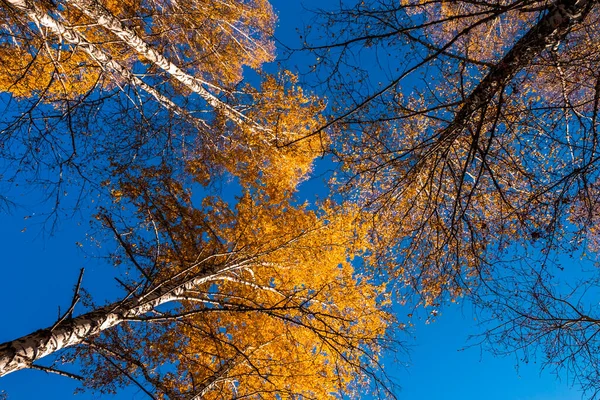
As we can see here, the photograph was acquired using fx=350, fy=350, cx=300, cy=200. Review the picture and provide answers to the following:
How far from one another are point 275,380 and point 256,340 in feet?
2.41

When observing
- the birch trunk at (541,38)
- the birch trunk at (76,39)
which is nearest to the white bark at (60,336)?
the birch trunk at (76,39)

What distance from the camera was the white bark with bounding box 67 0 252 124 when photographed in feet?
12.5

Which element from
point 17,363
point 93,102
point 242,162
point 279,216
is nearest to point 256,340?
point 279,216

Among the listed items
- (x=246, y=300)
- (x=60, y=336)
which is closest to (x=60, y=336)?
(x=60, y=336)

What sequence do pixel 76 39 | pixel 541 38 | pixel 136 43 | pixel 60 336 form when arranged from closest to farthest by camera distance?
pixel 541 38, pixel 60 336, pixel 76 39, pixel 136 43

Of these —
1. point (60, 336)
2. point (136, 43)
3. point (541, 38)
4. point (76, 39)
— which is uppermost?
point (136, 43)

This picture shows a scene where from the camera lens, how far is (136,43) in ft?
14.8

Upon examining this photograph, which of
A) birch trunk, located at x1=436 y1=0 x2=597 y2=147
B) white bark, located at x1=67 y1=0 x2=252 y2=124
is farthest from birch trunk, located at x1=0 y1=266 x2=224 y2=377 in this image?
birch trunk, located at x1=436 y1=0 x2=597 y2=147

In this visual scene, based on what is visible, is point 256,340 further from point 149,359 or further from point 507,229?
point 507,229

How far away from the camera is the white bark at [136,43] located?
150 inches

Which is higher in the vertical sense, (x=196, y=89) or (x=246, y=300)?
(x=196, y=89)

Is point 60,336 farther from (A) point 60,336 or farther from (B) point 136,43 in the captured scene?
(B) point 136,43

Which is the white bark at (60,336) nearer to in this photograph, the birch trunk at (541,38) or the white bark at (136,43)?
the white bark at (136,43)

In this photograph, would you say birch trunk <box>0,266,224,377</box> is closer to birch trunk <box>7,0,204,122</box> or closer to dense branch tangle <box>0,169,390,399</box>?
dense branch tangle <box>0,169,390,399</box>
